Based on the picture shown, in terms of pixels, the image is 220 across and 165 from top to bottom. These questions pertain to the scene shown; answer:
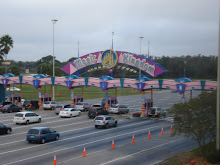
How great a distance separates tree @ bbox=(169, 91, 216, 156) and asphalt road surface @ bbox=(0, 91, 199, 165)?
128 inches

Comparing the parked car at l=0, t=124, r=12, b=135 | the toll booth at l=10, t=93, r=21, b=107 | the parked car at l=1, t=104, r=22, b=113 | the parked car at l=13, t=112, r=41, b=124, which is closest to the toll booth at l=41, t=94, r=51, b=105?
the toll booth at l=10, t=93, r=21, b=107

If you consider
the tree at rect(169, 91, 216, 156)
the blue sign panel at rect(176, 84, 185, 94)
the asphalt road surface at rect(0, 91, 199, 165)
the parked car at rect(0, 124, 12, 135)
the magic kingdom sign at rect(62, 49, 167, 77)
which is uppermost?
the magic kingdom sign at rect(62, 49, 167, 77)

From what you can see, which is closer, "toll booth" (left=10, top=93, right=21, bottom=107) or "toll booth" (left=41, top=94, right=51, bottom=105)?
"toll booth" (left=10, top=93, right=21, bottom=107)

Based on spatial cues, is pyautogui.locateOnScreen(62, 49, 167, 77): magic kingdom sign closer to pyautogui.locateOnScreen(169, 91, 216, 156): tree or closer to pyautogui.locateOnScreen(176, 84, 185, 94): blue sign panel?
pyautogui.locateOnScreen(176, 84, 185, 94): blue sign panel

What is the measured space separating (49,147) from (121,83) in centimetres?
2312

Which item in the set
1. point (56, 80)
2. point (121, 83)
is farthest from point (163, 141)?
point (56, 80)

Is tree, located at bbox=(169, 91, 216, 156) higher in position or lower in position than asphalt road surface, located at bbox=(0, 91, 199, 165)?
higher

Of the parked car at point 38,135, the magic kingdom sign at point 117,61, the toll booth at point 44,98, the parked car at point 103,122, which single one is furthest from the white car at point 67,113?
the parked car at point 38,135

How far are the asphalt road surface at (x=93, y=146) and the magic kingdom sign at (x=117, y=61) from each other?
10.0 m

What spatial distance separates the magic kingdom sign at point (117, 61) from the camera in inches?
1765

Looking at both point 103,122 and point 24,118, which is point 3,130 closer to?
point 24,118

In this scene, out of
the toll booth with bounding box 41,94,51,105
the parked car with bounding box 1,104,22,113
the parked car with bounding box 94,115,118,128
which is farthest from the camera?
the toll booth with bounding box 41,94,51,105

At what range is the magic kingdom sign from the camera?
44.8m

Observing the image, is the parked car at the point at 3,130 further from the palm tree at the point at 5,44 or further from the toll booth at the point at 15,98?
the palm tree at the point at 5,44
